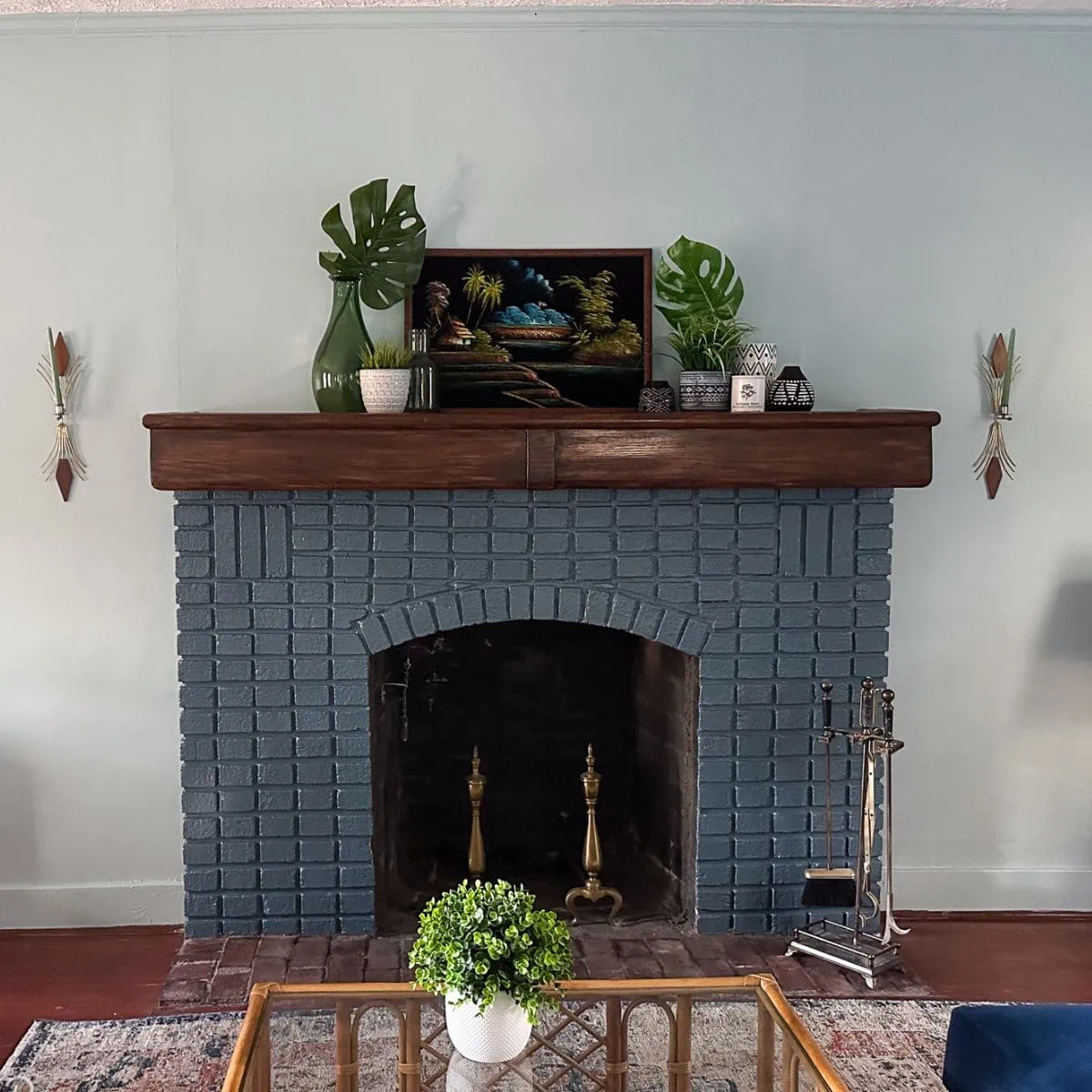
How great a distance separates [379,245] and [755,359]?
0.96 meters

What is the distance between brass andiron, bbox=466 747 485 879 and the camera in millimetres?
3051

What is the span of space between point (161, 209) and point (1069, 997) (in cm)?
291

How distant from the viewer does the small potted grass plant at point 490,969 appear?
5.62ft

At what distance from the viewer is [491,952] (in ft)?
5.65

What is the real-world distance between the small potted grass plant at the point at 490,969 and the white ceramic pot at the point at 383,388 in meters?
1.32

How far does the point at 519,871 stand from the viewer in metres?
3.27

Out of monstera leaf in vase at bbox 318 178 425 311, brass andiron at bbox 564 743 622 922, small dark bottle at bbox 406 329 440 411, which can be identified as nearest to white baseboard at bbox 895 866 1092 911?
brass andiron at bbox 564 743 622 922

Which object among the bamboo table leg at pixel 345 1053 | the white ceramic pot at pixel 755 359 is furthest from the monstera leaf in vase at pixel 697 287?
the bamboo table leg at pixel 345 1053

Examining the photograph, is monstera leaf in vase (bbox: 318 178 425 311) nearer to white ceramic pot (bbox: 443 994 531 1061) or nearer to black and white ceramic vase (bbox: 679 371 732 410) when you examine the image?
black and white ceramic vase (bbox: 679 371 732 410)

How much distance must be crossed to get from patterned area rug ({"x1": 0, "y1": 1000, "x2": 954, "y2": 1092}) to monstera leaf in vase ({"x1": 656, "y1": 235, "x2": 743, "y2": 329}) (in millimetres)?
1592

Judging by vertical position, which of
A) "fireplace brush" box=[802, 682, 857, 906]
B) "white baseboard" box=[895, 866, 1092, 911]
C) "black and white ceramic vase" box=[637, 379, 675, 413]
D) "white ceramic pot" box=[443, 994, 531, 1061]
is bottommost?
"white baseboard" box=[895, 866, 1092, 911]

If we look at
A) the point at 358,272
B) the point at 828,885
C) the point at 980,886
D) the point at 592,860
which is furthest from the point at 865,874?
the point at 358,272

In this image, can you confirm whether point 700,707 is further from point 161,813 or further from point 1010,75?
point 1010,75

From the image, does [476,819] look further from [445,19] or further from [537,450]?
[445,19]
